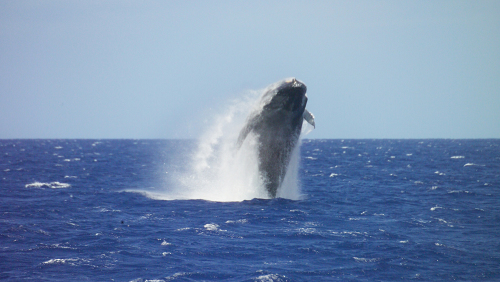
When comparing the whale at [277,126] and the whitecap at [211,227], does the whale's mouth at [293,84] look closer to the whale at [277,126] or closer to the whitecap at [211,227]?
the whale at [277,126]

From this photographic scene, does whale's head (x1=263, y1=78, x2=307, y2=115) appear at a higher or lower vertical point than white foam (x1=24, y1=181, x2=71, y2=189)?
higher

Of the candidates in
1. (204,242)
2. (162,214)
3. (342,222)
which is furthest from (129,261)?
(342,222)

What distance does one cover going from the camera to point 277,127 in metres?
19.1

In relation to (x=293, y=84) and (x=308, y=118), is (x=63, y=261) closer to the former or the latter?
(x=293, y=84)

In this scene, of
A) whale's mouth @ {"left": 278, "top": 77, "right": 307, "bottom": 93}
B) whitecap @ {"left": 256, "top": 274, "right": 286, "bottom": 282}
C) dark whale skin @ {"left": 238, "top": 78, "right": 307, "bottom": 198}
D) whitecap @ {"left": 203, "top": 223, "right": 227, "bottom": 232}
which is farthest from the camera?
dark whale skin @ {"left": 238, "top": 78, "right": 307, "bottom": 198}

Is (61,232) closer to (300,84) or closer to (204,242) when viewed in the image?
(204,242)

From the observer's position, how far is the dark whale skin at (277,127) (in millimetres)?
18100

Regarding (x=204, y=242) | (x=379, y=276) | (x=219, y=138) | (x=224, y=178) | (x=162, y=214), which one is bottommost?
(x=379, y=276)

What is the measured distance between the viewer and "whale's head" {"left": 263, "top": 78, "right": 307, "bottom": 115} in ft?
58.4

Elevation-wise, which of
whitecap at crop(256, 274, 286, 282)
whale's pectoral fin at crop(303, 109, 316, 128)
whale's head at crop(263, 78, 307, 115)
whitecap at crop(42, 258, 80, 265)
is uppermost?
whale's head at crop(263, 78, 307, 115)

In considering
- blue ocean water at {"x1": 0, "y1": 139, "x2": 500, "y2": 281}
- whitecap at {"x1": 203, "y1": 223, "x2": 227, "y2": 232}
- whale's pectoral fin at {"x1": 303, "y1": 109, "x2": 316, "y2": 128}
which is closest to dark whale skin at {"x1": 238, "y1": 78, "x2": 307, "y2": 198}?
whale's pectoral fin at {"x1": 303, "y1": 109, "x2": 316, "y2": 128}

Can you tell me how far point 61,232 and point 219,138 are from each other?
968cm

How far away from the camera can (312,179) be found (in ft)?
117

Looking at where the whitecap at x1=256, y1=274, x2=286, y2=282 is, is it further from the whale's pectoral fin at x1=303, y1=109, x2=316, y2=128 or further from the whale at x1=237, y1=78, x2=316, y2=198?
the whale's pectoral fin at x1=303, y1=109, x2=316, y2=128
